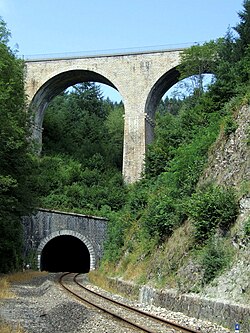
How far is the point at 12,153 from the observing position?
66.9ft

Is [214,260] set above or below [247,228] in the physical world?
below

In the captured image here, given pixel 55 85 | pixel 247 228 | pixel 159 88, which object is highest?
pixel 55 85

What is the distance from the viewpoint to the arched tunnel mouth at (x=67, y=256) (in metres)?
36.2

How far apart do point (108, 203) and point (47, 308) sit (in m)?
21.6

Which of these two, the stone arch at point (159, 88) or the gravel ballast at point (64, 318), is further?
the stone arch at point (159, 88)

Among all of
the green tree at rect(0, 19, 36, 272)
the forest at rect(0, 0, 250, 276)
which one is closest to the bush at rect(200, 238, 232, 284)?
the forest at rect(0, 0, 250, 276)

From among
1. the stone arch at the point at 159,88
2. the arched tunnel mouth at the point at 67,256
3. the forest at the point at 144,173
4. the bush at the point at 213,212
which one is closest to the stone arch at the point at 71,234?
the forest at the point at 144,173

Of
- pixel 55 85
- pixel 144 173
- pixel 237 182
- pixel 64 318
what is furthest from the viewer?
pixel 55 85

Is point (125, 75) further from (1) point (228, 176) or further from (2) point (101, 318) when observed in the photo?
(2) point (101, 318)

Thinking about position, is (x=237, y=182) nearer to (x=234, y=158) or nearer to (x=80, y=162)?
Answer: (x=234, y=158)

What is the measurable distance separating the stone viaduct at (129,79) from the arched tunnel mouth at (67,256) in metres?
7.18

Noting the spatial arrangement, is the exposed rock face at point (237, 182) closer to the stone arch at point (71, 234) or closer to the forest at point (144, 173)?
the forest at point (144, 173)

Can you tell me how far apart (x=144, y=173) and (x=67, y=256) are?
14285mm

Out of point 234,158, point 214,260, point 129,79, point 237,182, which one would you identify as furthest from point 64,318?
point 129,79
